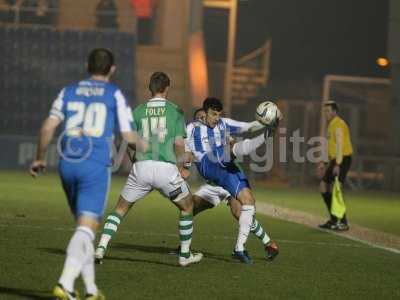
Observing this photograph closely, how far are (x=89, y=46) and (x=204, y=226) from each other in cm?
2316

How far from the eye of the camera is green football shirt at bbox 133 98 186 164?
11.3 metres

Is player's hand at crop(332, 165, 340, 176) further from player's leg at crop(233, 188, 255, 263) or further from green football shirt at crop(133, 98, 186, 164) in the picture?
Result: green football shirt at crop(133, 98, 186, 164)

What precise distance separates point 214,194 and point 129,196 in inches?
58.9

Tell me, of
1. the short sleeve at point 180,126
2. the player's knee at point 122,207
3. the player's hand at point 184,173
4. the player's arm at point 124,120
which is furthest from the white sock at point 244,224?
the player's arm at point 124,120

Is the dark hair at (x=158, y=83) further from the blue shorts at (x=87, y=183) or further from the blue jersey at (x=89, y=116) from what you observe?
the blue shorts at (x=87, y=183)

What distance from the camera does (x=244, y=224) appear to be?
12211 mm

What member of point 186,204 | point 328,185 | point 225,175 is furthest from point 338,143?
point 186,204

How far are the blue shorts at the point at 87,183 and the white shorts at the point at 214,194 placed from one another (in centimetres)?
439

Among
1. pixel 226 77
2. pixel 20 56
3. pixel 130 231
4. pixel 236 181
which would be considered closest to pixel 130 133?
pixel 236 181

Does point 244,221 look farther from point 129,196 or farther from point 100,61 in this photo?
point 100,61

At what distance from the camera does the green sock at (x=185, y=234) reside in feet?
37.7

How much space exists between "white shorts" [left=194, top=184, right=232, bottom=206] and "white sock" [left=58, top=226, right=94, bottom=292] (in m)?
4.52

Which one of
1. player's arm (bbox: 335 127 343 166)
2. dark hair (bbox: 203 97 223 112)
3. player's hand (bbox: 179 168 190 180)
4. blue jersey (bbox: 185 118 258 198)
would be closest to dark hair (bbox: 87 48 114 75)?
player's hand (bbox: 179 168 190 180)

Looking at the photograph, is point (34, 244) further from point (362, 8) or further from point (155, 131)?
point (362, 8)
